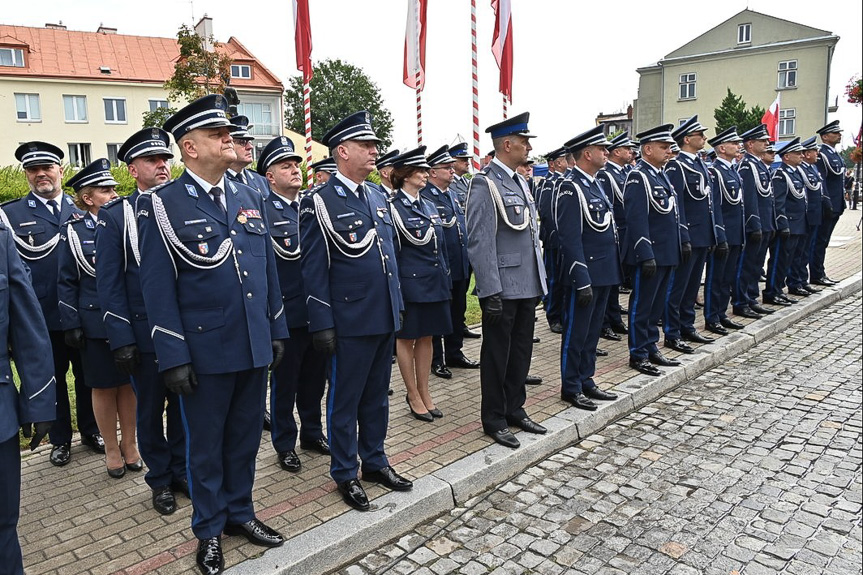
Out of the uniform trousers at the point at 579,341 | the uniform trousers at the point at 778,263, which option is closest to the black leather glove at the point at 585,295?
the uniform trousers at the point at 579,341

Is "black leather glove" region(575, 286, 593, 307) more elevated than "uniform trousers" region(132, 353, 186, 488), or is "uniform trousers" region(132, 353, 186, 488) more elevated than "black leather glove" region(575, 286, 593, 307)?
"black leather glove" region(575, 286, 593, 307)

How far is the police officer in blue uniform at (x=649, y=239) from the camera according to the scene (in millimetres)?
6738

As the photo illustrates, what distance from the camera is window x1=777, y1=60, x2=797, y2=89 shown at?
46719 millimetres

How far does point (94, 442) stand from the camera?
204 inches

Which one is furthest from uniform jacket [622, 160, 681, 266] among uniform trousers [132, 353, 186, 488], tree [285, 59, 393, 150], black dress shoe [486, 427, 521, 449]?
tree [285, 59, 393, 150]

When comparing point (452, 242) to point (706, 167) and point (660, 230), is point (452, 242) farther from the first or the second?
point (706, 167)

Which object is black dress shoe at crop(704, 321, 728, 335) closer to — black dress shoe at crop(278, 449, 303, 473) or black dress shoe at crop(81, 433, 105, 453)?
black dress shoe at crop(278, 449, 303, 473)

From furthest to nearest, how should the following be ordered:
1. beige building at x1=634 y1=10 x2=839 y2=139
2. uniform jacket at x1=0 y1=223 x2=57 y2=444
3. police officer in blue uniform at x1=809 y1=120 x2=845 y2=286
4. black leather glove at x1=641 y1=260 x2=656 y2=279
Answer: beige building at x1=634 y1=10 x2=839 y2=139 < police officer in blue uniform at x1=809 y1=120 x2=845 y2=286 < black leather glove at x1=641 y1=260 x2=656 y2=279 < uniform jacket at x1=0 y1=223 x2=57 y2=444

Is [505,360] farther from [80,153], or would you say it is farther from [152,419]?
[80,153]

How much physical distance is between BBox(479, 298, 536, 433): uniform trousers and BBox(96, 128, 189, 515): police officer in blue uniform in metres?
2.23

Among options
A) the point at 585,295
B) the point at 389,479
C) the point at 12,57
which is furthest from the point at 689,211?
the point at 12,57

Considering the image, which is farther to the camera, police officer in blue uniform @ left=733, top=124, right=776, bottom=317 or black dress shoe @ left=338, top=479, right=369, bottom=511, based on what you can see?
police officer in blue uniform @ left=733, top=124, right=776, bottom=317

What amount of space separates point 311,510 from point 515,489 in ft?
4.59

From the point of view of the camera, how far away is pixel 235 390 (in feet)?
11.6
